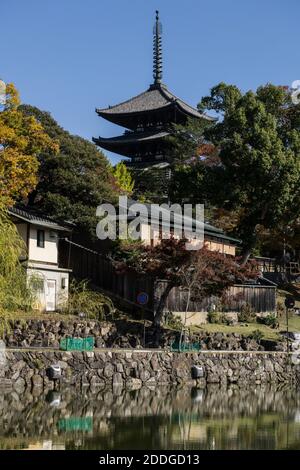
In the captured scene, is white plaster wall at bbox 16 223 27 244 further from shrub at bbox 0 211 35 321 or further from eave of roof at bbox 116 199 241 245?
shrub at bbox 0 211 35 321

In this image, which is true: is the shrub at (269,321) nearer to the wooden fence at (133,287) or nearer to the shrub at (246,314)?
the shrub at (246,314)

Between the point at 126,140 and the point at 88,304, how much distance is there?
106 feet

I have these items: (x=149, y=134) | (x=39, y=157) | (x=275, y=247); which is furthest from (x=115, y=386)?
(x=149, y=134)

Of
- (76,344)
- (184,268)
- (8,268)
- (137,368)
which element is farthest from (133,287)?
(8,268)

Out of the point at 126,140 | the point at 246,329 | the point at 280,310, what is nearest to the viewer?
the point at 246,329

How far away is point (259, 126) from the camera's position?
34.0 metres

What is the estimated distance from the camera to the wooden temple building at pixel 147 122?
5644 cm

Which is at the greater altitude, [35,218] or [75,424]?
[35,218]

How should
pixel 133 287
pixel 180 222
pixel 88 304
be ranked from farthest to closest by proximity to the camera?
pixel 180 222 < pixel 133 287 < pixel 88 304

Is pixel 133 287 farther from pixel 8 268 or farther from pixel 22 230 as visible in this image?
pixel 8 268

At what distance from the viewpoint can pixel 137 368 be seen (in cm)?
2388

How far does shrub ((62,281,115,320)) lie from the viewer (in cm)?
2803
